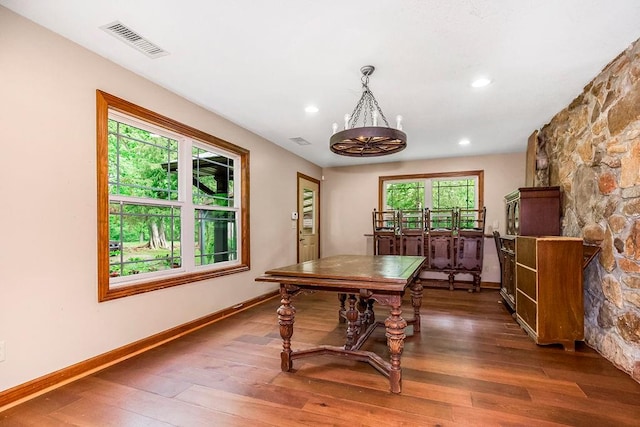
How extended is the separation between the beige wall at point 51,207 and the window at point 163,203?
4.0 inches

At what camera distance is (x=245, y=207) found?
4184mm

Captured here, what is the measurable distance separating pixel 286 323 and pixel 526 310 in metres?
2.48

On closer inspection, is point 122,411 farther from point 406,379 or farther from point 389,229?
point 389,229

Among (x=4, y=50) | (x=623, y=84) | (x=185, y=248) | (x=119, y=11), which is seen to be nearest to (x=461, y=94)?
(x=623, y=84)

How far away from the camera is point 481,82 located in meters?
2.83

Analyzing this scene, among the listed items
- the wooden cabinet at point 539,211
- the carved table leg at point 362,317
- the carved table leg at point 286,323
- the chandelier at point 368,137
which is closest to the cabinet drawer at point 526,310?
the wooden cabinet at point 539,211

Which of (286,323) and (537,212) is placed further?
(537,212)

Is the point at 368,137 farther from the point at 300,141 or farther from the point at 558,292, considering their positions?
the point at 300,141

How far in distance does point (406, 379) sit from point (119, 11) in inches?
121

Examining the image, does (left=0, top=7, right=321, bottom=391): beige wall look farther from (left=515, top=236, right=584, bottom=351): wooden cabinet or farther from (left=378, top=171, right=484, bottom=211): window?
(left=378, top=171, right=484, bottom=211): window

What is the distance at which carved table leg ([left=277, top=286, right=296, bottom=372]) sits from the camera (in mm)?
2322

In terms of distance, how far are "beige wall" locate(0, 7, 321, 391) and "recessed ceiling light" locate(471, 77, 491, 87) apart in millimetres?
2859

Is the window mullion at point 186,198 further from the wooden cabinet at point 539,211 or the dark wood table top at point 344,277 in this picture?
the wooden cabinet at point 539,211

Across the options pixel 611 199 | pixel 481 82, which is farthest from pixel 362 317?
pixel 481 82
